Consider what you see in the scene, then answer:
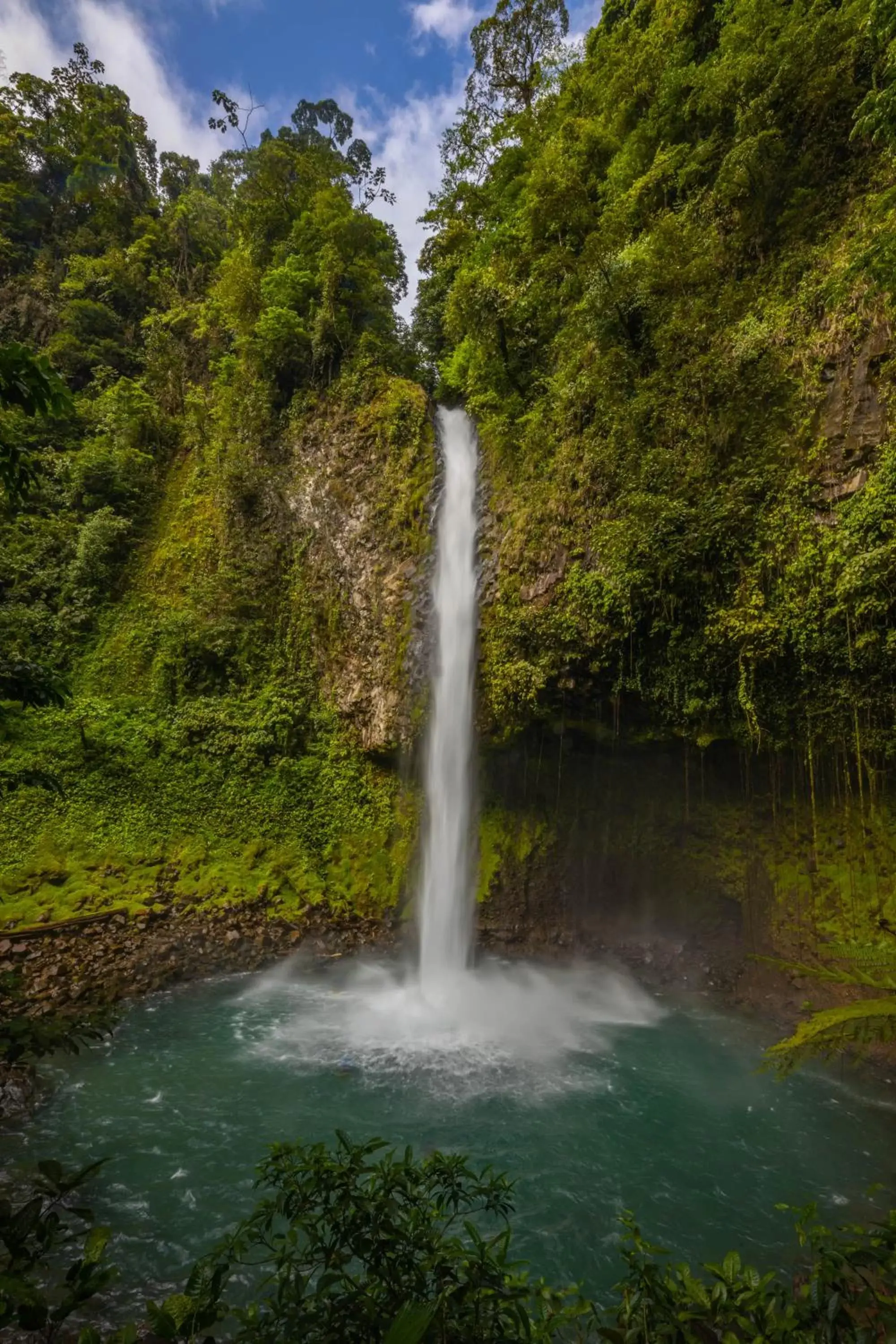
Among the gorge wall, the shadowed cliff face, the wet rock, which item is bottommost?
the wet rock

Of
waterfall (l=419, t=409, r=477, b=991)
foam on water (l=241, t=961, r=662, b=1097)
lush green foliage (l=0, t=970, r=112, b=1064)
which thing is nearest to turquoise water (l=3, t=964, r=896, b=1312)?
foam on water (l=241, t=961, r=662, b=1097)

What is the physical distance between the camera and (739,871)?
9617mm

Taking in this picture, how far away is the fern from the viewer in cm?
267

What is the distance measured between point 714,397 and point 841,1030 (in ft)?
28.1

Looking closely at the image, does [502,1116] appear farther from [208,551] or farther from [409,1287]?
[208,551]

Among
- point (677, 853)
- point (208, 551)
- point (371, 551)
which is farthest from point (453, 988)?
point (208, 551)

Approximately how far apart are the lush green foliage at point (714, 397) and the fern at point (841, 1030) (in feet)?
18.7

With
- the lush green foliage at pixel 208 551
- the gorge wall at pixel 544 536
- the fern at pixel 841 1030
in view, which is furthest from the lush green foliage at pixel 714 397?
the fern at pixel 841 1030

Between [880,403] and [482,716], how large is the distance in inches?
291

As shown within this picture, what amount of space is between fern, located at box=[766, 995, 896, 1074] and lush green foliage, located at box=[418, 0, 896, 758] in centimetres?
571

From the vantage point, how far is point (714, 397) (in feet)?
28.3

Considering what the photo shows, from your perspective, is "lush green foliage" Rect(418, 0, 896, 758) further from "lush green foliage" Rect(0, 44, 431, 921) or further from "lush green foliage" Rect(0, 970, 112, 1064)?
"lush green foliage" Rect(0, 970, 112, 1064)

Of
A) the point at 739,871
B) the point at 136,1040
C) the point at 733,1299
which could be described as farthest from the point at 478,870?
the point at 733,1299

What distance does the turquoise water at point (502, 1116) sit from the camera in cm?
481
